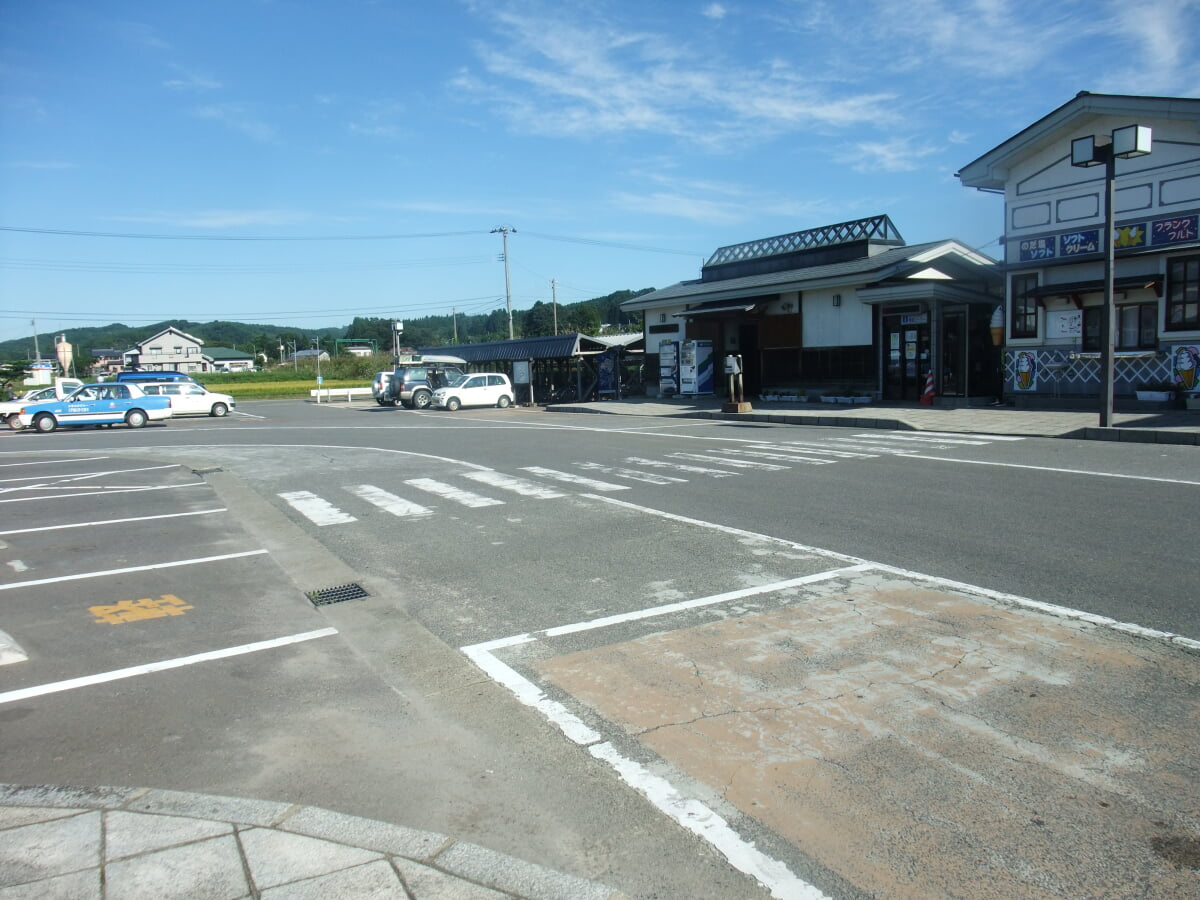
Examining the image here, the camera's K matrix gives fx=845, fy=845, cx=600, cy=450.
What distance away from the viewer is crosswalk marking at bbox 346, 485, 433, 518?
10.9 m

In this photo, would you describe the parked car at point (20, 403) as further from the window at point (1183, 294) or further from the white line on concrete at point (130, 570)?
the window at point (1183, 294)

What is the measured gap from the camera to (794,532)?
28.9ft

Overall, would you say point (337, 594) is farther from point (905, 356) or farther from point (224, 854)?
point (905, 356)

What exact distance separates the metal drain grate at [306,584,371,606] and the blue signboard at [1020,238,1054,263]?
20175 mm

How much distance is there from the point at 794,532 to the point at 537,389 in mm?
34618

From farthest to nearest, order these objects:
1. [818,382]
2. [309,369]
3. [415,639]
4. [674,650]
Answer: [309,369] < [818,382] < [415,639] < [674,650]

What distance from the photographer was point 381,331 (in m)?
153

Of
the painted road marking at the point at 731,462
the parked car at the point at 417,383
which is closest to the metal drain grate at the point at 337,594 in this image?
the painted road marking at the point at 731,462

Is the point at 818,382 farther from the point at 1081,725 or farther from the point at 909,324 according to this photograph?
the point at 1081,725

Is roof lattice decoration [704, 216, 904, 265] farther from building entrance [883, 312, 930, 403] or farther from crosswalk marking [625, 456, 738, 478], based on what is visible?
crosswalk marking [625, 456, 738, 478]

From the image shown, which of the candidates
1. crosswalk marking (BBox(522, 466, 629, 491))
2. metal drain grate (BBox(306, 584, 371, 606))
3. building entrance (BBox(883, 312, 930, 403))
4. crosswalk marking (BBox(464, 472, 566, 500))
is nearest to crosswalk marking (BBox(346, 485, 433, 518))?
crosswalk marking (BBox(464, 472, 566, 500))

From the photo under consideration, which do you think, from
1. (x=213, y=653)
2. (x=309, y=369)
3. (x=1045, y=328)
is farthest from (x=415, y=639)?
(x=309, y=369)

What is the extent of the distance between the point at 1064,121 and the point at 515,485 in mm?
17368

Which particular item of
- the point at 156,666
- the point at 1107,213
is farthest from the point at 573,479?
the point at 1107,213
